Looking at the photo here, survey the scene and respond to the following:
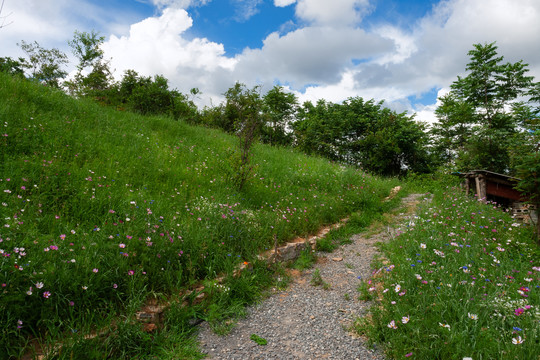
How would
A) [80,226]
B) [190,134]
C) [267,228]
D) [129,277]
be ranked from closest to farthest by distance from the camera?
[129,277] < [80,226] < [267,228] < [190,134]

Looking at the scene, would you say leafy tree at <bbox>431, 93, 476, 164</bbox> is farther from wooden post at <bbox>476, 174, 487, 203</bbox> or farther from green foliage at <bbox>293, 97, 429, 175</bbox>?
wooden post at <bbox>476, 174, 487, 203</bbox>

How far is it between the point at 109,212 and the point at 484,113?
2315 cm

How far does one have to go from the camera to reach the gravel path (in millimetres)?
2975

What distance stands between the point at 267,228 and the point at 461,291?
3.13 metres

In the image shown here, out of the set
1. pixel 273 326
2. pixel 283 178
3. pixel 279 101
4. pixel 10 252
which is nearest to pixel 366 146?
pixel 279 101

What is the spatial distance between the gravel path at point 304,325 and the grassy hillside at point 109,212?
0.65m

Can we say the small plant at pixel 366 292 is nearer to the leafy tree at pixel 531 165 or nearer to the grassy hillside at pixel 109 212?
the grassy hillside at pixel 109 212

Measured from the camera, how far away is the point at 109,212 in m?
4.08

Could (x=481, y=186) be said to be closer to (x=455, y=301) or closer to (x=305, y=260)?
(x=305, y=260)

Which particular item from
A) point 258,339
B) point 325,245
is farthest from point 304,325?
point 325,245

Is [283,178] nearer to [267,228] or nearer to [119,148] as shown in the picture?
[267,228]

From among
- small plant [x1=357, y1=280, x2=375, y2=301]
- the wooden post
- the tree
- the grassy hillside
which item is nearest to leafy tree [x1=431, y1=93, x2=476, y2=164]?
the tree

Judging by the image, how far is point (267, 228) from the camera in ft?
17.2

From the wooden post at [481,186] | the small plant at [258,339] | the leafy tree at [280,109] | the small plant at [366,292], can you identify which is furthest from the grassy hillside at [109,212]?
the leafy tree at [280,109]
